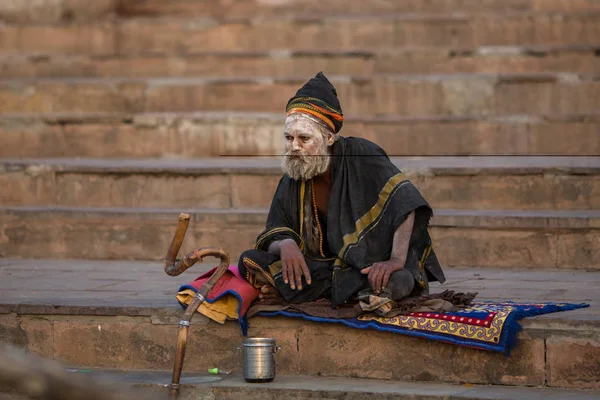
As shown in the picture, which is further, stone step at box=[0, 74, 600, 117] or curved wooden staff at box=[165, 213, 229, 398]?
stone step at box=[0, 74, 600, 117]

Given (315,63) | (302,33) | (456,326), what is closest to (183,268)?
(456,326)

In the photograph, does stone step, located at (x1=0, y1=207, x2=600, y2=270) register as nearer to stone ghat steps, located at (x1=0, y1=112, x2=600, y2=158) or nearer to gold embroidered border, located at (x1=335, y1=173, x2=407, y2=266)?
stone ghat steps, located at (x1=0, y1=112, x2=600, y2=158)

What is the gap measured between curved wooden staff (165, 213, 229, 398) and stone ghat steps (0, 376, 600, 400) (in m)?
0.10

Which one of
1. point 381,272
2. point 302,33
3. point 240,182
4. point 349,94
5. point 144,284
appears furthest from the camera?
point 302,33

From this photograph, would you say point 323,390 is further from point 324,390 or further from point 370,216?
point 370,216

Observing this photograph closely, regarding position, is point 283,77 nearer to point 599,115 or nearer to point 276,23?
point 276,23

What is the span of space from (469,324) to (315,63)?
231 inches

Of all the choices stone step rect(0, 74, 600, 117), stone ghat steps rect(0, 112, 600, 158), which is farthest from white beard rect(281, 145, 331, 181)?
stone step rect(0, 74, 600, 117)

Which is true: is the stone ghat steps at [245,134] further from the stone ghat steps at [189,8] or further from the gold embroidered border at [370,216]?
the gold embroidered border at [370,216]

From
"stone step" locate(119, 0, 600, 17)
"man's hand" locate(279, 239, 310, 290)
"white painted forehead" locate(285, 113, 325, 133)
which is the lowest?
"man's hand" locate(279, 239, 310, 290)

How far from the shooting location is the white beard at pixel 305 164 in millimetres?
5824

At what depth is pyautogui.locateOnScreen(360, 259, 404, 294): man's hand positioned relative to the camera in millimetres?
5516

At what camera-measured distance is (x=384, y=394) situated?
5.20m

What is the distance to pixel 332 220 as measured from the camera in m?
5.87
